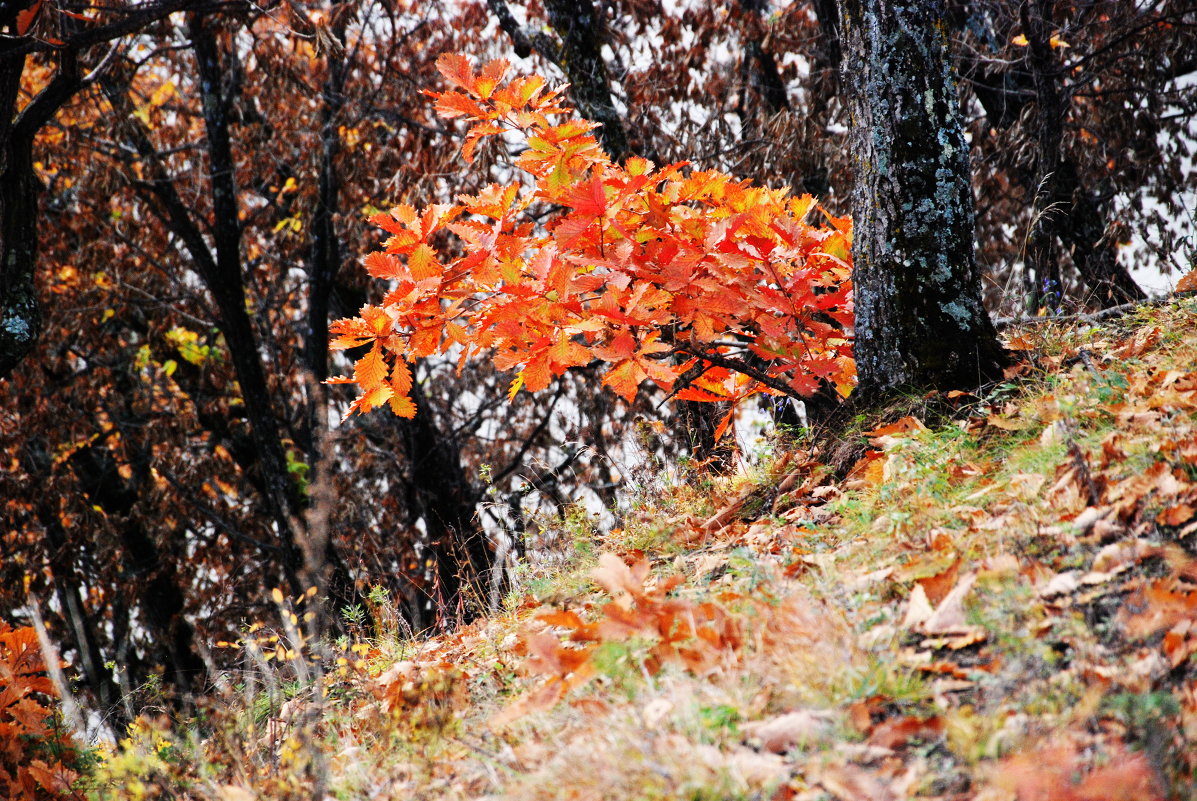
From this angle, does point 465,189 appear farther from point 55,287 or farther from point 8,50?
point 55,287

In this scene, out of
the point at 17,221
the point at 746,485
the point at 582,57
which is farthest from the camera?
the point at 582,57

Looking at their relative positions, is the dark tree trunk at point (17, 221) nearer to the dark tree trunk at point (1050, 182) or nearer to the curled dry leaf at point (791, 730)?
the curled dry leaf at point (791, 730)

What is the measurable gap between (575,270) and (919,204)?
136 centimetres

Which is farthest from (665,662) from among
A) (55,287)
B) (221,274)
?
(55,287)

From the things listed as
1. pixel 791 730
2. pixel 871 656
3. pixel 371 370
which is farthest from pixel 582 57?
pixel 791 730

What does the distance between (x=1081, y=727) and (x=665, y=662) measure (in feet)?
2.88

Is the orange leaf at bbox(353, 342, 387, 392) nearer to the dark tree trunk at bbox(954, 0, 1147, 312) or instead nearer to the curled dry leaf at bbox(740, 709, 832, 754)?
the curled dry leaf at bbox(740, 709, 832, 754)

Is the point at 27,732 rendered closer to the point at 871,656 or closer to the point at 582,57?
the point at 871,656

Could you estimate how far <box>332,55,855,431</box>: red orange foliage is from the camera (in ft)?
9.83

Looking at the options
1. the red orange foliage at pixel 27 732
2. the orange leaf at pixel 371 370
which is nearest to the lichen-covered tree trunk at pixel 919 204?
the orange leaf at pixel 371 370

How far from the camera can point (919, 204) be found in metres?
3.35

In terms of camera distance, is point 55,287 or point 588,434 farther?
point 588,434

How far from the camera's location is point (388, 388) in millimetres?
3168

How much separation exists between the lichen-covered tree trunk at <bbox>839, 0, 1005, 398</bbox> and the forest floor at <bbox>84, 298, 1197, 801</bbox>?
20 centimetres
